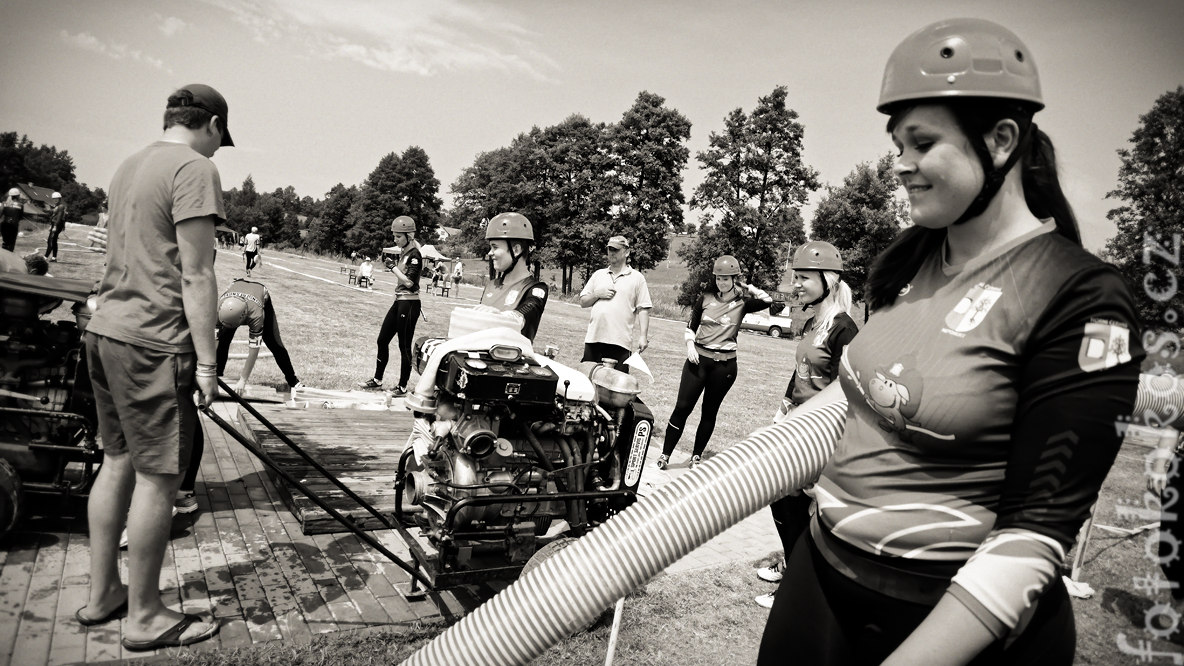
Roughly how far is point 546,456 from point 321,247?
109910 mm

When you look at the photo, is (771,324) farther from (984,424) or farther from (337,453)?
(984,424)

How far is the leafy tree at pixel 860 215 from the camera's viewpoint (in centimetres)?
4941

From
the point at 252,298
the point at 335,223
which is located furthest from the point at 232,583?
the point at 335,223

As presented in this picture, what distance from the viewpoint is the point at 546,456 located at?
4.05 metres

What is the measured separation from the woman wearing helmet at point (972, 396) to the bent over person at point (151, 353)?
117 inches

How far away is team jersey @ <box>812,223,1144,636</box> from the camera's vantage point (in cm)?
102

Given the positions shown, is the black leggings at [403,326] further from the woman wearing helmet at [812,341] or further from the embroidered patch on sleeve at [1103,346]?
the embroidered patch on sleeve at [1103,346]

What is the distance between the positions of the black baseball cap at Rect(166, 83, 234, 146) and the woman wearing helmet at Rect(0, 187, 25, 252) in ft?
58.4

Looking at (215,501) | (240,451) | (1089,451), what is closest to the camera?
(1089,451)

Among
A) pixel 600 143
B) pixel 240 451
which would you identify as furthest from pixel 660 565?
pixel 600 143

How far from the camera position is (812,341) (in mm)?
4574

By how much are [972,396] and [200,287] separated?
3230mm

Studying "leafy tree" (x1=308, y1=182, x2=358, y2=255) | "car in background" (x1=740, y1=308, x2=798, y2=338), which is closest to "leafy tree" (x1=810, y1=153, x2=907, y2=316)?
"car in background" (x1=740, y1=308, x2=798, y2=338)

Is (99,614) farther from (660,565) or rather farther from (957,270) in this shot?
(957,270)
